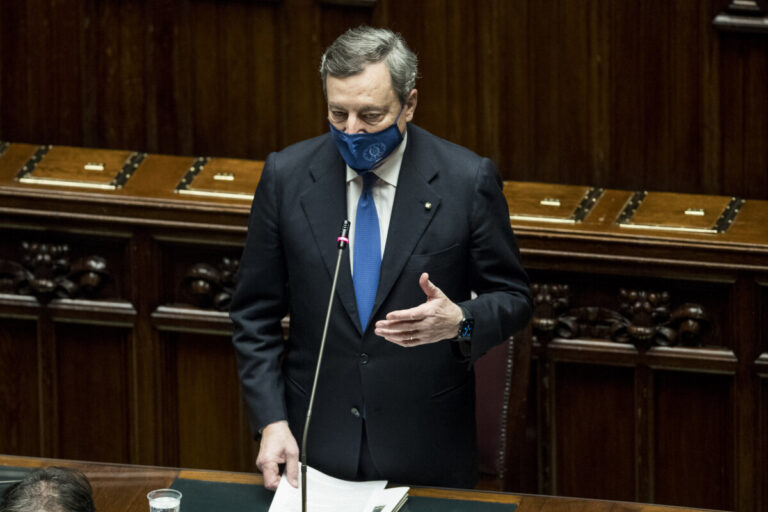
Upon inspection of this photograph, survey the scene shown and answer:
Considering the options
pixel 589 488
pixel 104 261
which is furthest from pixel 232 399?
pixel 589 488

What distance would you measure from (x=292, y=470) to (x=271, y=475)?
0.05m

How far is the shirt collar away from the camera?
10.9 ft

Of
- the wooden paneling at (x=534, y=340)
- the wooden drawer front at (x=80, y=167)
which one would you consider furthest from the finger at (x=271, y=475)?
the wooden drawer front at (x=80, y=167)

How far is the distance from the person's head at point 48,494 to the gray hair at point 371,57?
1065mm

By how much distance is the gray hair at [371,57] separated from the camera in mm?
3146

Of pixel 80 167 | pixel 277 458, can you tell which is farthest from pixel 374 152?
pixel 80 167

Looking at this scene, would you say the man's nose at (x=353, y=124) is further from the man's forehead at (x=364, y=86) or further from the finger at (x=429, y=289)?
the finger at (x=429, y=289)

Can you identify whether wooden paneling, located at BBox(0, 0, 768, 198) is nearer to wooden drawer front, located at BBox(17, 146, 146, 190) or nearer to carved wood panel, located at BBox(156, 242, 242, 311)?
wooden drawer front, located at BBox(17, 146, 146, 190)

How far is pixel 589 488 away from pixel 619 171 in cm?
94

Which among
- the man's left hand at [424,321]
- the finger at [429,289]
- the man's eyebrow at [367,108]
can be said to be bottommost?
the man's left hand at [424,321]

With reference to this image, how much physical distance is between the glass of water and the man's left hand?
20.0 inches

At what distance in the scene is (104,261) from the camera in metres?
4.64

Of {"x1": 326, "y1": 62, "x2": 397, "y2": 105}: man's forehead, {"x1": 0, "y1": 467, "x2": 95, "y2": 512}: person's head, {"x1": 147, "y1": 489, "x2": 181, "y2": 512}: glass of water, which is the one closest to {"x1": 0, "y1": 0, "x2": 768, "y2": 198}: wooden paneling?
{"x1": 326, "y1": 62, "x2": 397, "y2": 105}: man's forehead

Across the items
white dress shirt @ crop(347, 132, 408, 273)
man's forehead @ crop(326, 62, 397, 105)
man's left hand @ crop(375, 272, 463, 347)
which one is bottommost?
man's left hand @ crop(375, 272, 463, 347)
